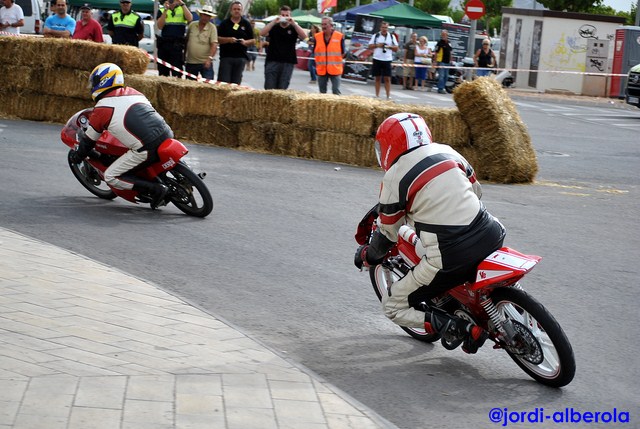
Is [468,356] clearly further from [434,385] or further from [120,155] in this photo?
[120,155]

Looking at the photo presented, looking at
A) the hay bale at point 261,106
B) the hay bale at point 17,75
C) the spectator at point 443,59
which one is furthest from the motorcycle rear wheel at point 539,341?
the spectator at point 443,59

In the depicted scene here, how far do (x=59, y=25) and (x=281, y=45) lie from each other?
464 cm

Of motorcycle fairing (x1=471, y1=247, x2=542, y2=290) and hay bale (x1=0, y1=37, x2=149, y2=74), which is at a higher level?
hay bale (x1=0, y1=37, x2=149, y2=74)

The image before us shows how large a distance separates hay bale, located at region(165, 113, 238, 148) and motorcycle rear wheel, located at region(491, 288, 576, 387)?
10227mm

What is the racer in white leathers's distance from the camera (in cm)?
570

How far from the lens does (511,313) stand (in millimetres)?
5645

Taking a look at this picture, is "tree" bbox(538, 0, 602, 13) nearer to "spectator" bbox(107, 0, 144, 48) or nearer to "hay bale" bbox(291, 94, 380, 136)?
"spectator" bbox(107, 0, 144, 48)

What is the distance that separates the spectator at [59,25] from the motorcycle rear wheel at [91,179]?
29.6 feet

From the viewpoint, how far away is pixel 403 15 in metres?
37.9

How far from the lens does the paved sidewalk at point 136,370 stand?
4602mm

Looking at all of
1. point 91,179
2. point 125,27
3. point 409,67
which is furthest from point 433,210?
point 409,67

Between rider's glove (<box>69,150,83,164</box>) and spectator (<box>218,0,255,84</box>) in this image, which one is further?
spectator (<box>218,0,255,84</box>)

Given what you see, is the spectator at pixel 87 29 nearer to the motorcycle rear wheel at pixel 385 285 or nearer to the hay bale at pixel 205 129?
the hay bale at pixel 205 129

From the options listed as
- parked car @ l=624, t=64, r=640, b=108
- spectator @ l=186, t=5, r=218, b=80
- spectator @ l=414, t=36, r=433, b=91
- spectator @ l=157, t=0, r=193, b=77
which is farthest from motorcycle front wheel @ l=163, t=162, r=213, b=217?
spectator @ l=414, t=36, r=433, b=91
